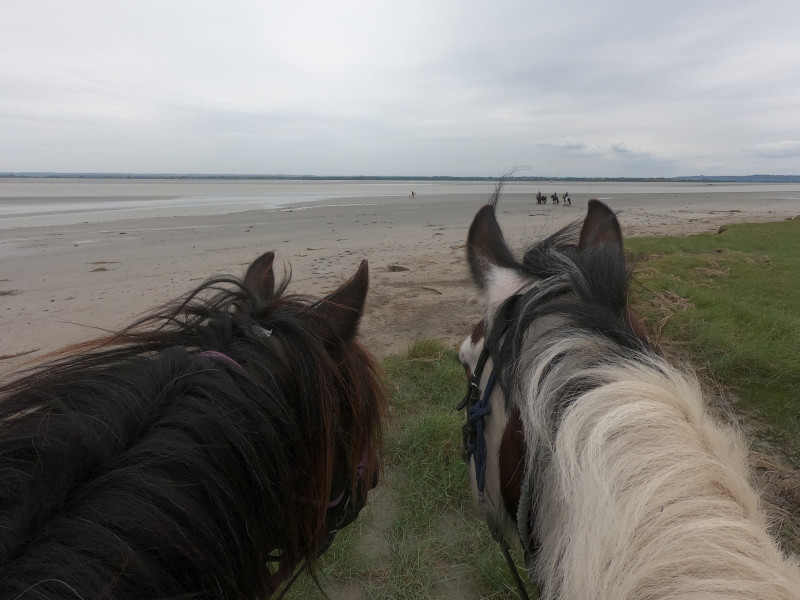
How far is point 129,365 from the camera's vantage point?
994 mm

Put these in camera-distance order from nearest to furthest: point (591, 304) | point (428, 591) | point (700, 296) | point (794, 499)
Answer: point (591, 304) < point (428, 591) < point (794, 499) < point (700, 296)

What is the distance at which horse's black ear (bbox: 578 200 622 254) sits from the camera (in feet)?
5.16

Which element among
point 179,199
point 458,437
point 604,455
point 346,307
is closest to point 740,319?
point 458,437

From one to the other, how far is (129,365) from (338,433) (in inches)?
23.2

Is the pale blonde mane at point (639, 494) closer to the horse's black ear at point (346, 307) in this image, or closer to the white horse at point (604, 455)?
the white horse at point (604, 455)

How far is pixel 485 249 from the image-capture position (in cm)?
177

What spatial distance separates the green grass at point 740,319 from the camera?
344cm

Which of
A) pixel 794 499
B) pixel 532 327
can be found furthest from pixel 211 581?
pixel 794 499

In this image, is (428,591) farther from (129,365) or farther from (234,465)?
(129,365)

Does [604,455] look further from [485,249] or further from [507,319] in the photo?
[485,249]

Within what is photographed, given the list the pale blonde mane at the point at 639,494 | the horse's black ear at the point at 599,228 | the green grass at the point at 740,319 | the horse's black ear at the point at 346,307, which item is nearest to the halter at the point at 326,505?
the horse's black ear at the point at 346,307

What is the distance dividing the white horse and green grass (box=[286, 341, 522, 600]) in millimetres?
679

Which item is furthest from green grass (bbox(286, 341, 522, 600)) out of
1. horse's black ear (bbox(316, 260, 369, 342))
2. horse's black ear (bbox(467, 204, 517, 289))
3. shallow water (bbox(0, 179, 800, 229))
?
shallow water (bbox(0, 179, 800, 229))

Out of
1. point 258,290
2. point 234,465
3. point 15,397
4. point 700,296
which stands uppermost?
point 258,290
